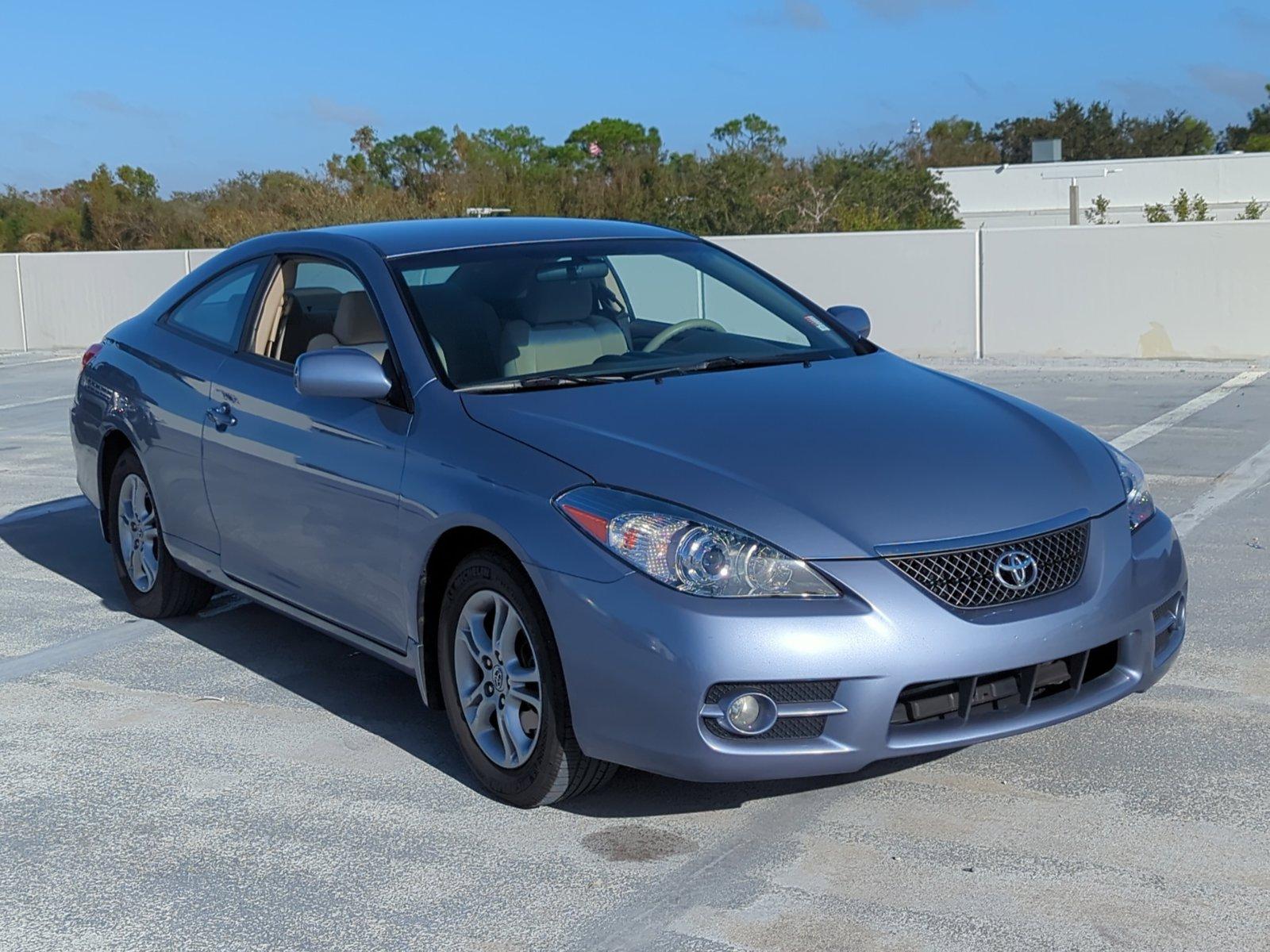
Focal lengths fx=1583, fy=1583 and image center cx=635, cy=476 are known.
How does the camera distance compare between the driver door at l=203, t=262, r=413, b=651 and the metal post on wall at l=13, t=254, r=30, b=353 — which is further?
the metal post on wall at l=13, t=254, r=30, b=353

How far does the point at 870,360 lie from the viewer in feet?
17.7

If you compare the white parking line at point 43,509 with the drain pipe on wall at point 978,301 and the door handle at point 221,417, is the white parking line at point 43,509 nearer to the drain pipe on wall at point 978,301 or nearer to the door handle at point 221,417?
the door handle at point 221,417

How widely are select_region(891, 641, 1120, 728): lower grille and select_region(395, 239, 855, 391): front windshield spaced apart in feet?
5.04

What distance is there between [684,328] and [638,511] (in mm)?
1659

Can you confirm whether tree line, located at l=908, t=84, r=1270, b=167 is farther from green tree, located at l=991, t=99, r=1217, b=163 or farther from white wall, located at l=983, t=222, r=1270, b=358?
white wall, located at l=983, t=222, r=1270, b=358

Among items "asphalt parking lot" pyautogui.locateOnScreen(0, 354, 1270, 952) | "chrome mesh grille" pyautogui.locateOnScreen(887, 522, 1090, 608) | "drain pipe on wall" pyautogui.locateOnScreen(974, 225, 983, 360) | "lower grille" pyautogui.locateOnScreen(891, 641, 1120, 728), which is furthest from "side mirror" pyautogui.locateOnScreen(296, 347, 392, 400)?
"drain pipe on wall" pyautogui.locateOnScreen(974, 225, 983, 360)

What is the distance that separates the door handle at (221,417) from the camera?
5602 millimetres

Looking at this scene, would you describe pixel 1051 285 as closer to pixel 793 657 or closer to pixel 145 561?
pixel 145 561

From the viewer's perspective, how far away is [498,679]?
439 centimetres

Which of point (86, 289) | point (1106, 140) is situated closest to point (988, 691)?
point (86, 289)

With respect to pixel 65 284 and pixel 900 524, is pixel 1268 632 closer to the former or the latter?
pixel 900 524

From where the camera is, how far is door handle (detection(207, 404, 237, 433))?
18.4 feet

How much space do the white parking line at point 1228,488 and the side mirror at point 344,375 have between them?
14.2 ft

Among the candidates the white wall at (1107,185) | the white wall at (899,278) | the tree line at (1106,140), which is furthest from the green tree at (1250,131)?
the white wall at (899,278)
